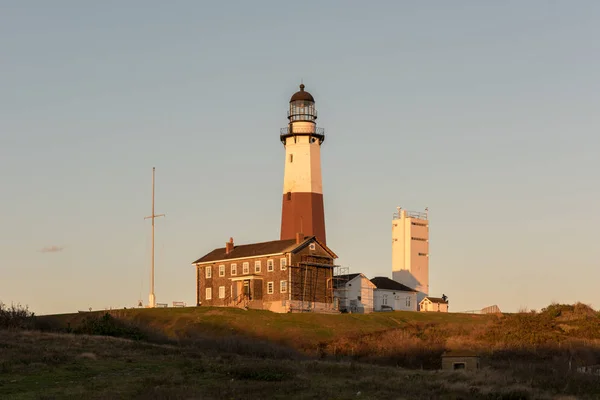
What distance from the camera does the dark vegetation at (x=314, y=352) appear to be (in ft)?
113

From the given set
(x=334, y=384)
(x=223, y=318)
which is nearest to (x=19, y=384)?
(x=334, y=384)

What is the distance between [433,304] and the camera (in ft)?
318

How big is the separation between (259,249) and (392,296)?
17.9m

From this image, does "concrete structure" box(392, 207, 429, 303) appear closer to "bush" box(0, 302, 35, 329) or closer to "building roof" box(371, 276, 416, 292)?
"building roof" box(371, 276, 416, 292)

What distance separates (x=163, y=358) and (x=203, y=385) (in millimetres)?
7555

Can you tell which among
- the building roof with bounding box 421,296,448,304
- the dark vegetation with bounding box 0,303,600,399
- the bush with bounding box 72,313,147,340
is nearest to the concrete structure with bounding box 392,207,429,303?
the building roof with bounding box 421,296,448,304

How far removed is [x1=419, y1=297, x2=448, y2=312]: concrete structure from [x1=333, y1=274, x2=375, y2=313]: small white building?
10468 mm

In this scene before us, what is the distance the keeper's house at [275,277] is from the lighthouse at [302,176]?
2945 millimetres

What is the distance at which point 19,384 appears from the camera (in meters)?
34.3

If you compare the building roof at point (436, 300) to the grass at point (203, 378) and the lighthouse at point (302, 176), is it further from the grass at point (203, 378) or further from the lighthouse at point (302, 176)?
the grass at point (203, 378)

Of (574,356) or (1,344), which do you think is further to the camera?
(574,356)

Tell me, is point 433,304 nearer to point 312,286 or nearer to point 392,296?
point 392,296

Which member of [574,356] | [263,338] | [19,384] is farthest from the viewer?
[263,338]

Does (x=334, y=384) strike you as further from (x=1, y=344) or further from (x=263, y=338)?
(x=263, y=338)
